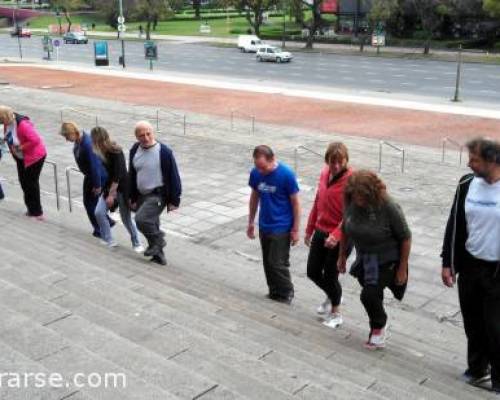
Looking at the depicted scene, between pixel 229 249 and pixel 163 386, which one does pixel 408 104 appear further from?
pixel 163 386

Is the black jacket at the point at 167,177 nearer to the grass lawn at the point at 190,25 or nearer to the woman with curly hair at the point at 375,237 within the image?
the woman with curly hair at the point at 375,237

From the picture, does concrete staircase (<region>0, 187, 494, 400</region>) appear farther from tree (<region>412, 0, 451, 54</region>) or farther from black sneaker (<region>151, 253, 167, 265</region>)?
tree (<region>412, 0, 451, 54</region>)

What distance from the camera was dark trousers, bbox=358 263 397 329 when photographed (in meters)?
4.82

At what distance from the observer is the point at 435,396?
4.11m

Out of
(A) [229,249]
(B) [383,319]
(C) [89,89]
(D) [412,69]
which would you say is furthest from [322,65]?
(B) [383,319]

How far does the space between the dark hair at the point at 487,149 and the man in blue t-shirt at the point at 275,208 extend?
1.79 metres

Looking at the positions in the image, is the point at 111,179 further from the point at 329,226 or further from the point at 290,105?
the point at 290,105

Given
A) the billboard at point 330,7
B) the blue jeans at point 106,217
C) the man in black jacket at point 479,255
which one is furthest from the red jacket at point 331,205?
the billboard at point 330,7

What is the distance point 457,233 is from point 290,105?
68.6 feet

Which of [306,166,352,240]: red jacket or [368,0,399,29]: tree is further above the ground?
[368,0,399,29]: tree

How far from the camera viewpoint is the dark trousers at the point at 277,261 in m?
5.90

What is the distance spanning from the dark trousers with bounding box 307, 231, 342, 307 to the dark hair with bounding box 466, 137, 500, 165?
152cm

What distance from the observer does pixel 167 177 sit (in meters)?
6.68

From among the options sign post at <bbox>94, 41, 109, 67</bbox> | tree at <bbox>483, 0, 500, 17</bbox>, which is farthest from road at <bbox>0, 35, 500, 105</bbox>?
tree at <bbox>483, 0, 500, 17</bbox>
